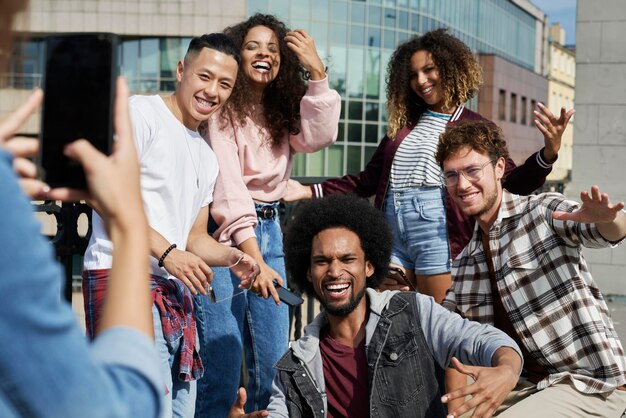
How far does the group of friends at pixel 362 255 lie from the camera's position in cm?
375

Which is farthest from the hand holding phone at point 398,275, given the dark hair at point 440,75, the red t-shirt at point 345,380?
the dark hair at point 440,75

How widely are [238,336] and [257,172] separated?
A: 826 mm

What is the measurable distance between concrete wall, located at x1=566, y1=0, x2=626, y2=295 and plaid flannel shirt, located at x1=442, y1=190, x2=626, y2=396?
19.0 ft

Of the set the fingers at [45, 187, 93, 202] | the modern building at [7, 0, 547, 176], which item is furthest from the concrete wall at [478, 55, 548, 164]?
the fingers at [45, 187, 93, 202]

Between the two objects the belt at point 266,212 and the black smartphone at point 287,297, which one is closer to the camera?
the black smartphone at point 287,297

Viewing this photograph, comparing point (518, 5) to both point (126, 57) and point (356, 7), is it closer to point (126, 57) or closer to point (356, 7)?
point (356, 7)

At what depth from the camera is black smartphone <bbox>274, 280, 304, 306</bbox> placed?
4.14 m

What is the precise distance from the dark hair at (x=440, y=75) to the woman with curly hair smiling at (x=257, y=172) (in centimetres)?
64

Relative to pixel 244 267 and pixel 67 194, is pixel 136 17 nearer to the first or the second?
pixel 244 267

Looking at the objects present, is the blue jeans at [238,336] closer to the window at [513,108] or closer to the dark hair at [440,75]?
the dark hair at [440,75]

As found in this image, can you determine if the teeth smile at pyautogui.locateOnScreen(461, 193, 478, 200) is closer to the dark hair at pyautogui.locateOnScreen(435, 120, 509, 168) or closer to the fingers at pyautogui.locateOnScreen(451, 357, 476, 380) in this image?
the dark hair at pyautogui.locateOnScreen(435, 120, 509, 168)

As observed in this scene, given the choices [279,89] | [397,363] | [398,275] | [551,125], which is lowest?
[397,363]

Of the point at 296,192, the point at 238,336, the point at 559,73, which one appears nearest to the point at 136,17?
the point at 296,192

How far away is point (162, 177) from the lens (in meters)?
3.71
